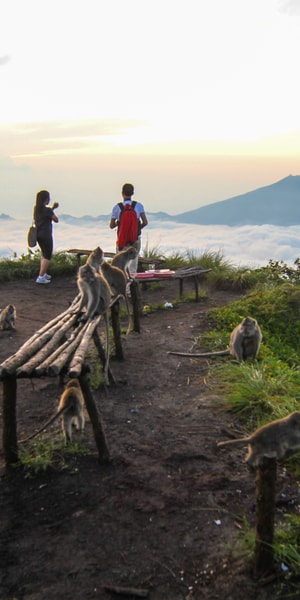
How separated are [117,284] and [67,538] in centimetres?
509

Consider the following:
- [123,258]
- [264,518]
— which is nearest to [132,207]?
[123,258]

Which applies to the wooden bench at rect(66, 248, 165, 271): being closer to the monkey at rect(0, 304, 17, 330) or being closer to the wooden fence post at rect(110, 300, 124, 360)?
the monkey at rect(0, 304, 17, 330)

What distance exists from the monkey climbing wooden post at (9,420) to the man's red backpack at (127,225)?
6.71 m

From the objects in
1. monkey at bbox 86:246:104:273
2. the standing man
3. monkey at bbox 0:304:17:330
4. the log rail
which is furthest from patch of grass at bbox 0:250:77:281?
the log rail

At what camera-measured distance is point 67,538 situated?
475cm

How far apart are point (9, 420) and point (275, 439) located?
256 centimetres

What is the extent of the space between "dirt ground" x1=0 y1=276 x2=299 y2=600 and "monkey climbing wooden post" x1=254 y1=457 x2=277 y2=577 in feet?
0.41

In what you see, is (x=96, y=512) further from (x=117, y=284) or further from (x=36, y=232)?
(x=36, y=232)

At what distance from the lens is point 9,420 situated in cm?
569

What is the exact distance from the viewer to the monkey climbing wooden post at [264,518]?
4.02 m

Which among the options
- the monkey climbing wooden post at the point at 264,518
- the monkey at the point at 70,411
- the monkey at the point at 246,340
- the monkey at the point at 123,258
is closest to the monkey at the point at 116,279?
the monkey at the point at 123,258

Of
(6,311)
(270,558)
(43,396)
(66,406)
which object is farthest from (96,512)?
(6,311)

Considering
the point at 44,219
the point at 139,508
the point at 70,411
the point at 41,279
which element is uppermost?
the point at 44,219

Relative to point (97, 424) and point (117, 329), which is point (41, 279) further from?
point (97, 424)
